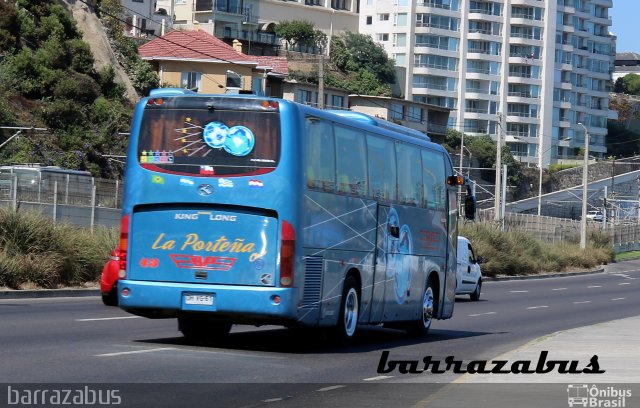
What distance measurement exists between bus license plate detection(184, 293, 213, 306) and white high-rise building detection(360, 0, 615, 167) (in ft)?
369

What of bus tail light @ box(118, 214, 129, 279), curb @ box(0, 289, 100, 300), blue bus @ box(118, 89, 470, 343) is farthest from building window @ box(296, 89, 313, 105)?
bus tail light @ box(118, 214, 129, 279)

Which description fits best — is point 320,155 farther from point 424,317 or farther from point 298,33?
point 298,33

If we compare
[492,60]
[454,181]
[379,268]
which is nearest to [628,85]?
[492,60]

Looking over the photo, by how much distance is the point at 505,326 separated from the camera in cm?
2661

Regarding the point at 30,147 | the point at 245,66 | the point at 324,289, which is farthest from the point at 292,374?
the point at 245,66

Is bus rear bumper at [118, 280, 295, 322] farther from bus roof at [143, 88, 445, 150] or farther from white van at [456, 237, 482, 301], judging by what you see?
white van at [456, 237, 482, 301]

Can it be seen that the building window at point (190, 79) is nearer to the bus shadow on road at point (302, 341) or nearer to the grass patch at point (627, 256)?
the grass patch at point (627, 256)

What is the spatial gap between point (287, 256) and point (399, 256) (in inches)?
176

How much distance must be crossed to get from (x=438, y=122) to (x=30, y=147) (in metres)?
66.7

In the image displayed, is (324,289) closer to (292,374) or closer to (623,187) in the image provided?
(292,374)

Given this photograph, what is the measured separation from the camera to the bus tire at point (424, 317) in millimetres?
21891

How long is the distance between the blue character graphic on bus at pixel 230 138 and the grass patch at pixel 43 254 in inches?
484

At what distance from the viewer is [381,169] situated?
64.0 feet

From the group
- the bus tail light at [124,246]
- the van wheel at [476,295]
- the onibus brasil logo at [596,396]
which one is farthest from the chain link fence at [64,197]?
the onibus brasil logo at [596,396]
